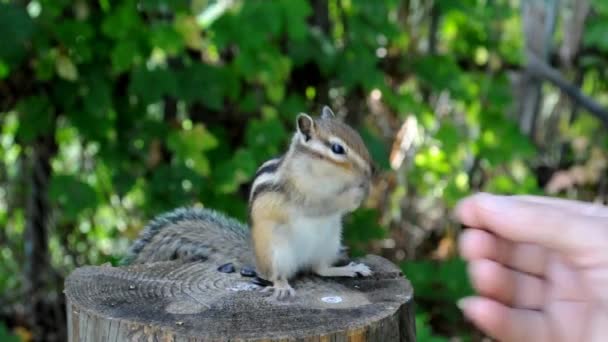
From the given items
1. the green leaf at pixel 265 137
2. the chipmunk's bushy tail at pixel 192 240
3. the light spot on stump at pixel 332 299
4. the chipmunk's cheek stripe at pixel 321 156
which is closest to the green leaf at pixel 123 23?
the green leaf at pixel 265 137

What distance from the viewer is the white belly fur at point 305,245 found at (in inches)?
65.1

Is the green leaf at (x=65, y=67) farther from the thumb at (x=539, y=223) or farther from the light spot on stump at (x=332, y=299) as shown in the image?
the thumb at (x=539, y=223)

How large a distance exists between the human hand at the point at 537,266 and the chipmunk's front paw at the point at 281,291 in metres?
0.38

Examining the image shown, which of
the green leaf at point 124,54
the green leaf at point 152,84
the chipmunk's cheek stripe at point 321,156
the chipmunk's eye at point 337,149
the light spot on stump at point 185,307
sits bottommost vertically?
the light spot on stump at point 185,307

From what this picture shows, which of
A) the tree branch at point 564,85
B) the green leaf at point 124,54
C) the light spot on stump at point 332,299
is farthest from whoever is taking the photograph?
the tree branch at point 564,85

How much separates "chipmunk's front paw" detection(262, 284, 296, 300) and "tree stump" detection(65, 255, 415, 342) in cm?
2

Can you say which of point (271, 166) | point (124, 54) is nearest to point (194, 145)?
point (124, 54)

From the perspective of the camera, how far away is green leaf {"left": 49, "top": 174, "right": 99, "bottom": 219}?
2816mm

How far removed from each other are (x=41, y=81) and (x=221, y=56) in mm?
734

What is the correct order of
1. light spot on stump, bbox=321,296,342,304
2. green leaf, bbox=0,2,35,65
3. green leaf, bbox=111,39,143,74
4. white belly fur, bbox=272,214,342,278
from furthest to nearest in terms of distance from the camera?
1. green leaf, bbox=111,39,143,74
2. green leaf, bbox=0,2,35,65
3. white belly fur, bbox=272,214,342,278
4. light spot on stump, bbox=321,296,342,304

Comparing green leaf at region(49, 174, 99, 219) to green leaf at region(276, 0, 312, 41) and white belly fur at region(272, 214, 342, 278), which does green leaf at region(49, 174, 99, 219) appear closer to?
green leaf at region(276, 0, 312, 41)

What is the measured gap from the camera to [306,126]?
1.71 m

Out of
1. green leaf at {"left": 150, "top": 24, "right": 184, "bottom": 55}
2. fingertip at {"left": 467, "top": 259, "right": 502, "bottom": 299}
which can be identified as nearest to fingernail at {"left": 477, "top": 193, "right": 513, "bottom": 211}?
fingertip at {"left": 467, "top": 259, "right": 502, "bottom": 299}

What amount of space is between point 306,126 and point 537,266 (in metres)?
0.59
